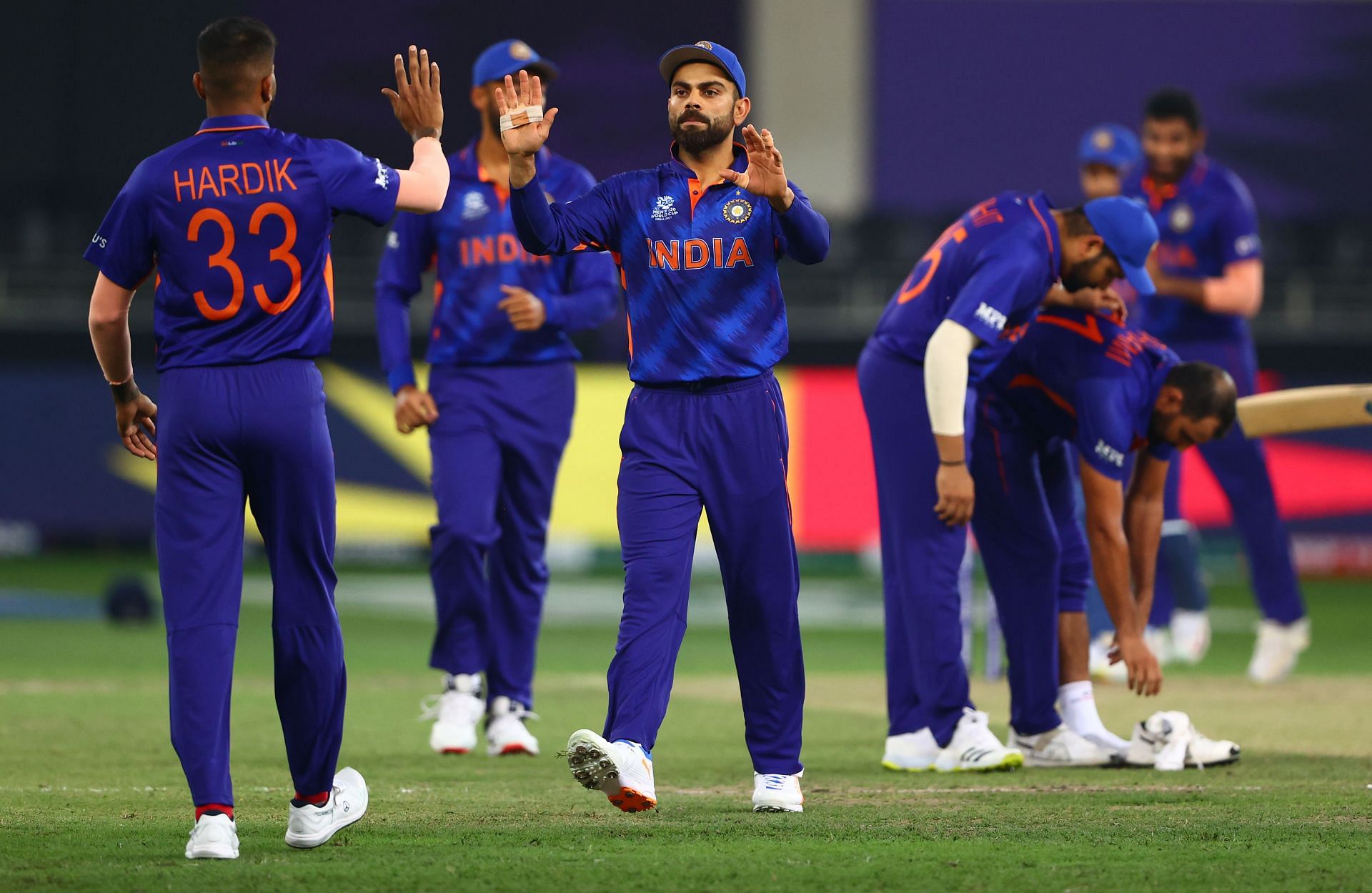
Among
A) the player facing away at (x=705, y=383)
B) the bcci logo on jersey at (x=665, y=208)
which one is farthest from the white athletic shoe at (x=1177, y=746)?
the bcci logo on jersey at (x=665, y=208)

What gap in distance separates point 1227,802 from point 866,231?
1794cm

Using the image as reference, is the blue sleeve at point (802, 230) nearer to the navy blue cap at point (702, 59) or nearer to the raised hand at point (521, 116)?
the navy blue cap at point (702, 59)

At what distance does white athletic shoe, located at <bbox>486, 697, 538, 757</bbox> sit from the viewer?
6.83 metres

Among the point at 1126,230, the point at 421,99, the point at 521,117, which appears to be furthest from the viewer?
the point at 1126,230

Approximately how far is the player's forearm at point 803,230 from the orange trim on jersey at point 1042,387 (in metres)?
1.60

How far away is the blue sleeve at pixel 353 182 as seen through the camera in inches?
176

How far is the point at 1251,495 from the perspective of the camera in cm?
957

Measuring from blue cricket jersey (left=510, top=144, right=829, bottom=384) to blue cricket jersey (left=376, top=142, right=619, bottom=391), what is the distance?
1.89 m

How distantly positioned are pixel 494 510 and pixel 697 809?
2191 millimetres

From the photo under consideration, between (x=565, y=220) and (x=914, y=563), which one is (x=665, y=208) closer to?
(x=565, y=220)

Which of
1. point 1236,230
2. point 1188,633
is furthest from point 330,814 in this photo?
point 1188,633

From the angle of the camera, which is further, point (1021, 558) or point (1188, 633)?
point (1188, 633)

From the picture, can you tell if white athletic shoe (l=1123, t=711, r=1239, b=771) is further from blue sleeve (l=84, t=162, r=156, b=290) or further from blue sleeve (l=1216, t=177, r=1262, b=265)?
blue sleeve (l=1216, t=177, r=1262, b=265)

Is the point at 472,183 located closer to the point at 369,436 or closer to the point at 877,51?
the point at 369,436
